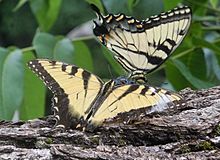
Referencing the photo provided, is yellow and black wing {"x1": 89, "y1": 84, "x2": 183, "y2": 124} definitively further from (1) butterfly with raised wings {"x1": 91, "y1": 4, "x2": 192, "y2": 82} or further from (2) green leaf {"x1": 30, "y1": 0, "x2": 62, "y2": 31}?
(2) green leaf {"x1": 30, "y1": 0, "x2": 62, "y2": 31}

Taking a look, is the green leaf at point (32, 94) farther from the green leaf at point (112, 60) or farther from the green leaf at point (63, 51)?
the green leaf at point (112, 60)

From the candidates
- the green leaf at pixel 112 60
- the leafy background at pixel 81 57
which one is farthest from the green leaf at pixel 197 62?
the green leaf at pixel 112 60

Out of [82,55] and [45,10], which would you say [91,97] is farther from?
[45,10]

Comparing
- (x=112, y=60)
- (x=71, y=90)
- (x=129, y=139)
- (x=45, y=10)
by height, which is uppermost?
(x=45, y=10)

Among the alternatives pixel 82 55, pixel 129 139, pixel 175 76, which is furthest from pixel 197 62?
pixel 129 139

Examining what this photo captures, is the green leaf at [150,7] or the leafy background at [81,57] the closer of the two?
the leafy background at [81,57]

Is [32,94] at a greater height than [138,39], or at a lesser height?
lesser
